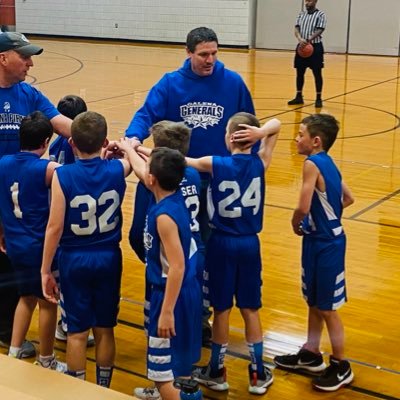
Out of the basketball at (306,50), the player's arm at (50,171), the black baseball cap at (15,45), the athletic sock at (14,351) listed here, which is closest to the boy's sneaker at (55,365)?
the athletic sock at (14,351)

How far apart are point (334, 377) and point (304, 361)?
0.84 feet

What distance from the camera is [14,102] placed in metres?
4.50

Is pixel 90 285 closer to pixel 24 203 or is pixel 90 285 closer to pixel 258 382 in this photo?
pixel 24 203

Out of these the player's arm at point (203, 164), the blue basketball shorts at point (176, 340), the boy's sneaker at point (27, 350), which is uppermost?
the player's arm at point (203, 164)

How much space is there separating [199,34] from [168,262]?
1.53m

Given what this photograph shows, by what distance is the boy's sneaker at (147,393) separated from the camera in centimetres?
397

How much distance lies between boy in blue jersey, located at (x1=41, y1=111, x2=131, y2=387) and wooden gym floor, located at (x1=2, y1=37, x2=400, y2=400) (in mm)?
443

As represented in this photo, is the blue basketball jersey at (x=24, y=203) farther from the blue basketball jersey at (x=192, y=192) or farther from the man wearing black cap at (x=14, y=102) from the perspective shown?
the blue basketball jersey at (x=192, y=192)

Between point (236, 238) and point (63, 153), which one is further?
point (63, 153)

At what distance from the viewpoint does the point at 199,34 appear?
431cm

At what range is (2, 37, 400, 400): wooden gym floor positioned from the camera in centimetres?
438

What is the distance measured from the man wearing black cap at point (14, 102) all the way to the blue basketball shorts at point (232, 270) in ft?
4.06

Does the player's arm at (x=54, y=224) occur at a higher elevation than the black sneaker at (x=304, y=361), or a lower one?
higher

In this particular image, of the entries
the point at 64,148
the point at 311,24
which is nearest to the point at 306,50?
the point at 311,24
